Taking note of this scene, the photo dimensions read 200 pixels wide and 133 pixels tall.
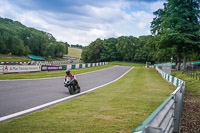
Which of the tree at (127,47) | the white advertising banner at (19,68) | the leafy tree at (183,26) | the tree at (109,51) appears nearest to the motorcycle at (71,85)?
the white advertising banner at (19,68)

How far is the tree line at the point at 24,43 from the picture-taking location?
98.9 meters

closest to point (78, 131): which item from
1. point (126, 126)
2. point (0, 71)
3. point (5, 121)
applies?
point (126, 126)

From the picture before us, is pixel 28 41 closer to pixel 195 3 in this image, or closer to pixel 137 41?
pixel 137 41

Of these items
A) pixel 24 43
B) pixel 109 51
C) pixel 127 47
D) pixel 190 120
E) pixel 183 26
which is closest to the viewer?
pixel 190 120

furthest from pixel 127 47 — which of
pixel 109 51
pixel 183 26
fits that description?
pixel 183 26

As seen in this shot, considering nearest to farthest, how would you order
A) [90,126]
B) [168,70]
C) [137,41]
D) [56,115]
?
1. [90,126]
2. [56,115]
3. [168,70]
4. [137,41]

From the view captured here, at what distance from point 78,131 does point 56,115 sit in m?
1.81

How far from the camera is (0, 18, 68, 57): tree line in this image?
98.9 meters

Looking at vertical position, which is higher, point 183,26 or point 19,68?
point 183,26

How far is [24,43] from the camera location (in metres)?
122

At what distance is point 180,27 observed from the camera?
35.4 metres

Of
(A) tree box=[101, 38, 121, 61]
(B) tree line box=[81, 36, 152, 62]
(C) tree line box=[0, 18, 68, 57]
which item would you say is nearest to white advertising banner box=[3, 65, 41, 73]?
(C) tree line box=[0, 18, 68, 57]

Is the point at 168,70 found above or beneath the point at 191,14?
beneath

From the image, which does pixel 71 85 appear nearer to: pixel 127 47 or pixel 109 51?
pixel 127 47
